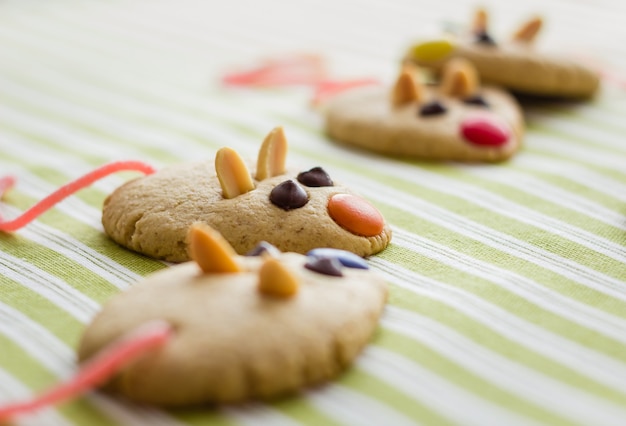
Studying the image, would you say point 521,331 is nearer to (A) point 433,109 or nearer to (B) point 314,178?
(B) point 314,178

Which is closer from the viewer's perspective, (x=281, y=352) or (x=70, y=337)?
(x=281, y=352)

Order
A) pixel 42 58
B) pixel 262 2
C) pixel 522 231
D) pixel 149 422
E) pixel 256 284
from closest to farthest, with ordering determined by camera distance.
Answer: pixel 149 422, pixel 256 284, pixel 522 231, pixel 42 58, pixel 262 2

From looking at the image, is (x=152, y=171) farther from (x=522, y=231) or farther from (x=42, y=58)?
(x=42, y=58)

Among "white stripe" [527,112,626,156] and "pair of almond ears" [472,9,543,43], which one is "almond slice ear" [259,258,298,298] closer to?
"white stripe" [527,112,626,156]

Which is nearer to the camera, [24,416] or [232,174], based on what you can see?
[24,416]

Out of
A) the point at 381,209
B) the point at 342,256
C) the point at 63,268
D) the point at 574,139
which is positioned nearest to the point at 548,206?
the point at 381,209

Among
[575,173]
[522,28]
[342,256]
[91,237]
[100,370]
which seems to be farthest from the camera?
[522,28]

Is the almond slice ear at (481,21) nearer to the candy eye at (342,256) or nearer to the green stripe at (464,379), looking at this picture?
the candy eye at (342,256)

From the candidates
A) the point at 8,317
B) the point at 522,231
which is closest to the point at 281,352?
the point at 8,317
